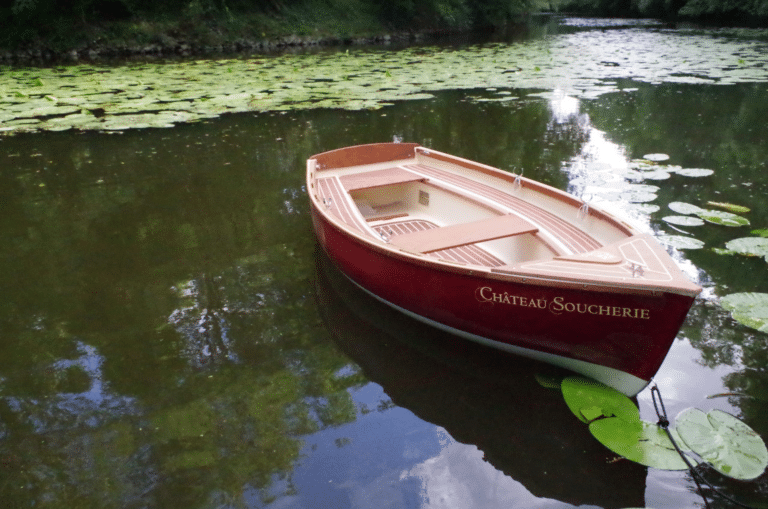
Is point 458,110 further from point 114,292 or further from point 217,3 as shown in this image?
point 217,3

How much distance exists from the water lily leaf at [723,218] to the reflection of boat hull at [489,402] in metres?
2.26

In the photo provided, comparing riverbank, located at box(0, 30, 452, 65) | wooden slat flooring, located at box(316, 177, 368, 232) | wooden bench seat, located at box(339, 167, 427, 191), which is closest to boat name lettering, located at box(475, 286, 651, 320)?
wooden slat flooring, located at box(316, 177, 368, 232)

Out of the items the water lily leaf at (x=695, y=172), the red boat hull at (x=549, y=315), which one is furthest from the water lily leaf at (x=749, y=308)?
the water lily leaf at (x=695, y=172)

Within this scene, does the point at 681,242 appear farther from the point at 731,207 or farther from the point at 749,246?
Result: the point at 731,207

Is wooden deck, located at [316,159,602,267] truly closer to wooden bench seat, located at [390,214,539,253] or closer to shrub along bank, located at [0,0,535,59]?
wooden bench seat, located at [390,214,539,253]

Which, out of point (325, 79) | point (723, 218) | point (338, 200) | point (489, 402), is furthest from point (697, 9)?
point (489, 402)

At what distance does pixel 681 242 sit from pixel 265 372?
2.90 meters

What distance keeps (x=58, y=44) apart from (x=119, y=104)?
8.60 m

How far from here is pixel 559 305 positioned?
87.6 inches

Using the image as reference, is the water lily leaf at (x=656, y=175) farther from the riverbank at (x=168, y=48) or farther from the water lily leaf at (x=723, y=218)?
the riverbank at (x=168, y=48)

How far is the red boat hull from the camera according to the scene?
208 cm

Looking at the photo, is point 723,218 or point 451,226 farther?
point 723,218

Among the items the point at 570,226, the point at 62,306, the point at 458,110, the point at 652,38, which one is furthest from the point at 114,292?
the point at 652,38

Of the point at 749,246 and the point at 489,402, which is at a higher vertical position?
the point at 749,246
